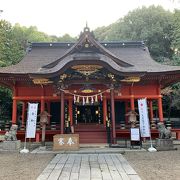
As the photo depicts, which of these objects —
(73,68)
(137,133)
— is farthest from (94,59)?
(137,133)

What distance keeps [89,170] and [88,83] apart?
730 cm

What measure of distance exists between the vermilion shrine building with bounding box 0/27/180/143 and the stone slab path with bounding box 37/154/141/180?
441cm

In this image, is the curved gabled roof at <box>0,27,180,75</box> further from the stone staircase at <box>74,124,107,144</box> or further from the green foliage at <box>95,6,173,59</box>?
the green foliage at <box>95,6,173,59</box>

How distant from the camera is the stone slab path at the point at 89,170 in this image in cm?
654

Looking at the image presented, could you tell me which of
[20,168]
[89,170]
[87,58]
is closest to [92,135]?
[87,58]

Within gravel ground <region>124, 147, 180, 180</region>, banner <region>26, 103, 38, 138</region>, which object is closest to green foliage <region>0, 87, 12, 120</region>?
banner <region>26, 103, 38, 138</region>

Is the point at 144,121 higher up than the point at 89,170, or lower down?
higher up

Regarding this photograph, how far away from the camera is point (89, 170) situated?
738 centimetres

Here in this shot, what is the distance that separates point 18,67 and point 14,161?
876 cm

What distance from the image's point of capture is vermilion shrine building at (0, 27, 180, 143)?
13273 millimetres

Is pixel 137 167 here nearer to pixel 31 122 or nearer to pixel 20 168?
pixel 20 168

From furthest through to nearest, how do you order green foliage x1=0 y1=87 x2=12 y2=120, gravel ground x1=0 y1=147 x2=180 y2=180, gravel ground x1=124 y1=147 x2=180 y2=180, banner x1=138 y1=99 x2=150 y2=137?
green foliage x1=0 y1=87 x2=12 y2=120 < banner x1=138 y1=99 x2=150 y2=137 < gravel ground x1=0 y1=147 x2=180 y2=180 < gravel ground x1=124 y1=147 x2=180 y2=180

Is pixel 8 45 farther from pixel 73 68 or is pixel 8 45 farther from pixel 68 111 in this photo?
pixel 73 68

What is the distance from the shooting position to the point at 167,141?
40.6 ft
